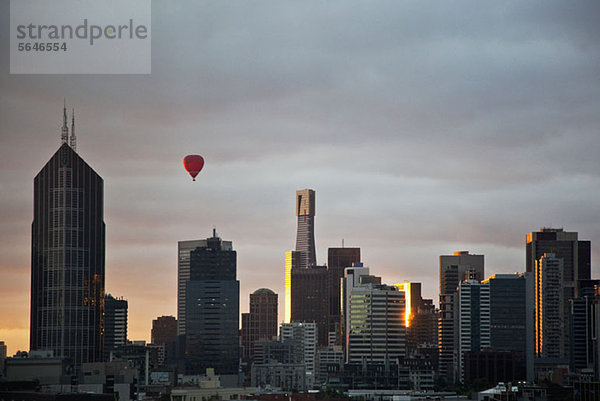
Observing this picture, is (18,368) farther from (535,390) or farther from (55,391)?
(535,390)

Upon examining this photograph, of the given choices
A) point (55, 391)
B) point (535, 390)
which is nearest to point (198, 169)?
point (55, 391)

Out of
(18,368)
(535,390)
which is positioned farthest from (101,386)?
(535,390)

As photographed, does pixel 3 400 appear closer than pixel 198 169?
Yes

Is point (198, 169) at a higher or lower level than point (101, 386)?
higher

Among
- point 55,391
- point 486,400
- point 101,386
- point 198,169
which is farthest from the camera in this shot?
point 101,386

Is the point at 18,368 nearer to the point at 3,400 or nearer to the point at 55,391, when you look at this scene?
the point at 55,391

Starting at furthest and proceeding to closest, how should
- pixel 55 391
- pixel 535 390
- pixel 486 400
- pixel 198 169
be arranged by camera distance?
pixel 198 169 < pixel 55 391 < pixel 486 400 < pixel 535 390
